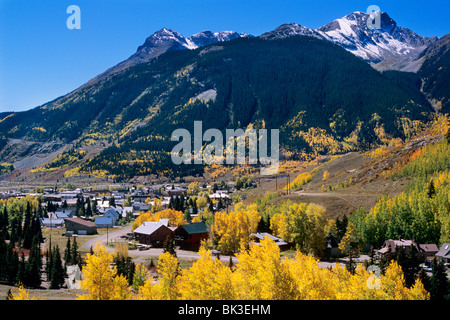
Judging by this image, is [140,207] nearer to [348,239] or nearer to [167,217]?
[167,217]

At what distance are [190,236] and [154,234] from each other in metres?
9.50

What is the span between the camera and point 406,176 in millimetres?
103875

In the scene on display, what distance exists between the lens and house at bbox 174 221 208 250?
85.7 meters

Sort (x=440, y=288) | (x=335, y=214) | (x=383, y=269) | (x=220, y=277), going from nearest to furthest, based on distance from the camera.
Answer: (x=220, y=277)
(x=440, y=288)
(x=383, y=269)
(x=335, y=214)

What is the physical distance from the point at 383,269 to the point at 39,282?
45.7 metres

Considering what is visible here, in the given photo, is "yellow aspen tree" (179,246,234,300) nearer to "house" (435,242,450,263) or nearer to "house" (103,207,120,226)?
"house" (435,242,450,263)

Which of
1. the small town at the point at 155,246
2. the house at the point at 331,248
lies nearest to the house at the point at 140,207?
the small town at the point at 155,246

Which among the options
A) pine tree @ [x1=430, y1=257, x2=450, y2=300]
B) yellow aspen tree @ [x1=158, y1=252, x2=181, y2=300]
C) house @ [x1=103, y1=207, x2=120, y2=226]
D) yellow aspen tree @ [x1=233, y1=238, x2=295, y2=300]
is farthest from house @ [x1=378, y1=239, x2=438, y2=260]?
house @ [x1=103, y1=207, x2=120, y2=226]

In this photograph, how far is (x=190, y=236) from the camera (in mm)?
85750

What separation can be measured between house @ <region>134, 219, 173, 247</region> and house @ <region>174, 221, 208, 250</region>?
260 centimetres

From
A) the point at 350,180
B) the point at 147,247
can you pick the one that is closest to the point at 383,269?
the point at 147,247

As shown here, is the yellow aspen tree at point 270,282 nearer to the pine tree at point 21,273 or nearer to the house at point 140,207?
the pine tree at point 21,273
